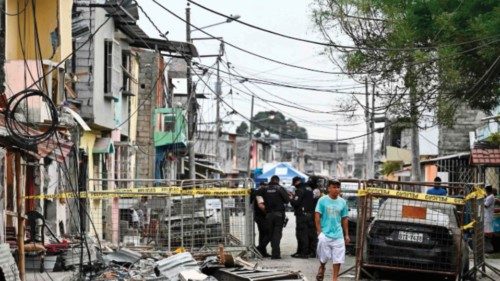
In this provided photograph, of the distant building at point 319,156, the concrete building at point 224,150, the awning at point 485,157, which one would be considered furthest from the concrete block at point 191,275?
the distant building at point 319,156

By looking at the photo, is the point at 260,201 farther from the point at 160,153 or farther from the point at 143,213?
the point at 160,153

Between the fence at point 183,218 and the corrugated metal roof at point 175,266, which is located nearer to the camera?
the corrugated metal roof at point 175,266

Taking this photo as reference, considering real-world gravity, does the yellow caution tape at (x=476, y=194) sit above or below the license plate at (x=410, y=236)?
above

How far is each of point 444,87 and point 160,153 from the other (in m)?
22.0

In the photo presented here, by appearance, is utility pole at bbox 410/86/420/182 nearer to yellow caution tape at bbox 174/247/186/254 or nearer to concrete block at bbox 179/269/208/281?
yellow caution tape at bbox 174/247/186/254

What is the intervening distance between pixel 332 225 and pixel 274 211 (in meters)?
6.69

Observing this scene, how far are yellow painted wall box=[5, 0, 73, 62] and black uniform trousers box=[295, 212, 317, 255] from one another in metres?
6.71

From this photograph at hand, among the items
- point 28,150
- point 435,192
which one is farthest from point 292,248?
point 28,150

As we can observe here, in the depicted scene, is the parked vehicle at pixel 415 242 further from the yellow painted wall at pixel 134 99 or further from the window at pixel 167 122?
the window at pixel 167 122

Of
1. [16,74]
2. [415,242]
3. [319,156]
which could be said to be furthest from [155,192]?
[319,156]

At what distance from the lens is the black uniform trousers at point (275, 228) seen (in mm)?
23411

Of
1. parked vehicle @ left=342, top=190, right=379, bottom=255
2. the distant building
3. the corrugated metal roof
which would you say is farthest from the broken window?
the distant building

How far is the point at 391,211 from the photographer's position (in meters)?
18.6

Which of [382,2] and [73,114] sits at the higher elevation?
[382,2]
